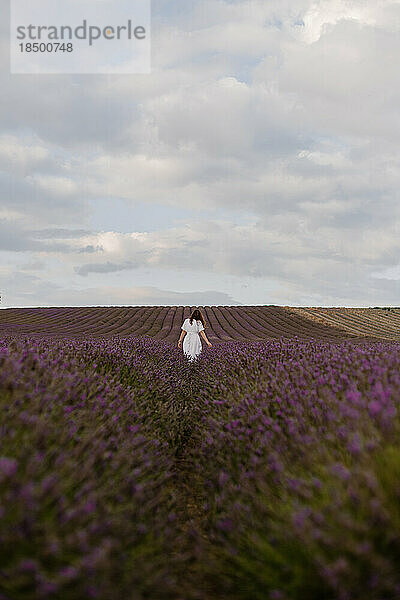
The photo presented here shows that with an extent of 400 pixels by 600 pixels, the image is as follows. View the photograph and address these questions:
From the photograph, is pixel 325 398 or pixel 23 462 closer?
pixel 23 462

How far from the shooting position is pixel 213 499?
11.5ft

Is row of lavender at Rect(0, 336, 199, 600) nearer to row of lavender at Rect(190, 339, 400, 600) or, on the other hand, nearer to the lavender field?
the lavender field

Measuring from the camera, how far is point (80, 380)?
13.4 feet

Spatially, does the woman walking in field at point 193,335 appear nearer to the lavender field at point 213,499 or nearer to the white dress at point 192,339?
the white dress at point 192,339

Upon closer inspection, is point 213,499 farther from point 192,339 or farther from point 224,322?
point 224,322

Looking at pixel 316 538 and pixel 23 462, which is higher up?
pixel 23 462

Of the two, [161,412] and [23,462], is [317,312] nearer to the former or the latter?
[161,412]

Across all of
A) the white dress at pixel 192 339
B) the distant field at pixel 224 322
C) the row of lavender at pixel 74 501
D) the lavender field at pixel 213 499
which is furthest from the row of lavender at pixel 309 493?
the distant field at pixel 224 322

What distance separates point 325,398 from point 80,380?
1971 mm

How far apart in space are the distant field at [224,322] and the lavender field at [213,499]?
53.4 feet

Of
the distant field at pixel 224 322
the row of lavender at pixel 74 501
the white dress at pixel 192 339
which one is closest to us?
the row of lavender at pixel 74 501

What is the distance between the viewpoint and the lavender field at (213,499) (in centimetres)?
184

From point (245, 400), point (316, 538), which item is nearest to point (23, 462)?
point (316, 538)

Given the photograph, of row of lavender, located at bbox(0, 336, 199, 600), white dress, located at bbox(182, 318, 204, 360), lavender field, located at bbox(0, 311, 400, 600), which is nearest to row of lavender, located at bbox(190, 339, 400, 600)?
lavender field, located at bbox(0, 311, 400, 600)
